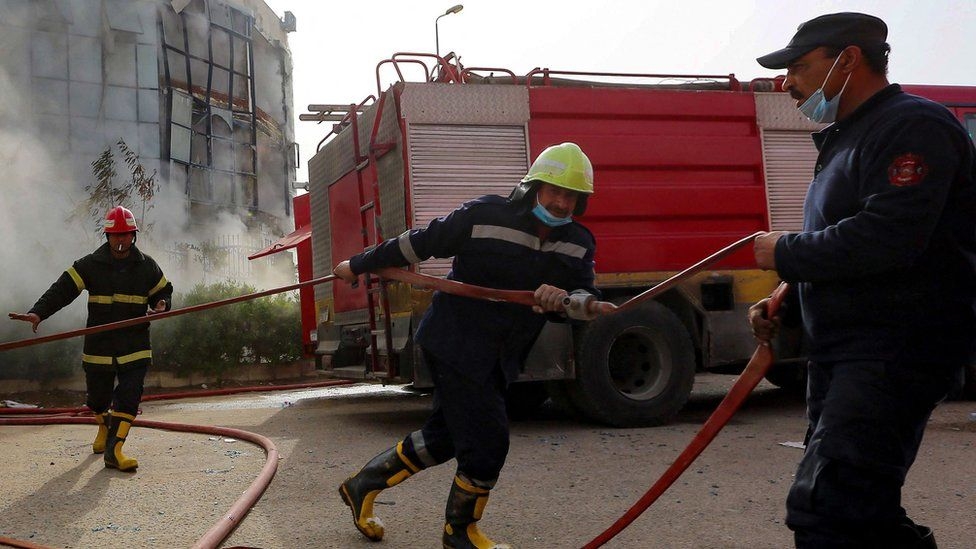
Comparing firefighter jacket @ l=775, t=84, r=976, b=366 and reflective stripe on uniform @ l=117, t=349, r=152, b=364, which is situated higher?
firefighter jacket @ l=775, t=84, r=976, b=366

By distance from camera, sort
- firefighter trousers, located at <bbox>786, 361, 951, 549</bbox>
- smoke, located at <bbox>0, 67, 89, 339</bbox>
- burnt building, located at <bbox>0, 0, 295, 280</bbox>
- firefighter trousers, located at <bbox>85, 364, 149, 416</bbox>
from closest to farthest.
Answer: firefighter trousers, located at <bbox>786, 361, 951, 549</bbox> < firefighter trousers, located at <bbox>85, 364, 149, 416</bbox> < smoke, located at <bbox>0, 67, 89, 339</bbox> < burnt building, located at <bbox>0, 0, 295, 280</bbox>

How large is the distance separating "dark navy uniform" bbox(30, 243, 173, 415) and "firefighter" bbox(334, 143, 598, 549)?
293cm

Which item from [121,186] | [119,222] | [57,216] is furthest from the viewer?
[121,186]

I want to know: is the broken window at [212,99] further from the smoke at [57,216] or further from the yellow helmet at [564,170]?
the yellow helmet at [564,170]

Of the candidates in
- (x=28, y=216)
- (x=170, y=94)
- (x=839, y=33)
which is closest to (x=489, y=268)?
(x=839, y=33)

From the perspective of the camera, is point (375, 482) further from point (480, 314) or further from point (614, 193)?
point (614, 193)

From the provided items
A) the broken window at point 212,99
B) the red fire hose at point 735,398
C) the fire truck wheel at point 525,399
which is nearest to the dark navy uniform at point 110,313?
the fire truck wheel at point 525,399

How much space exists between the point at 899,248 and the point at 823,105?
1.74ft

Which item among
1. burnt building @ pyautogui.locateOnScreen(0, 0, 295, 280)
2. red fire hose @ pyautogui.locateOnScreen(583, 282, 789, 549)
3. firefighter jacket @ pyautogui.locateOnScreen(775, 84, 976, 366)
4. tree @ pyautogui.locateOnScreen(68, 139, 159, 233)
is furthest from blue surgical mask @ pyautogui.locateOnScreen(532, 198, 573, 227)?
burnt building @ pyautogui.locateOnScreen(0, 0, 295, 280)

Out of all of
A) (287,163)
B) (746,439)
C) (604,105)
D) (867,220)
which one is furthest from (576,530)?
(287,163)

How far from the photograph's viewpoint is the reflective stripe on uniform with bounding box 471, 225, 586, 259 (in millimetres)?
3760

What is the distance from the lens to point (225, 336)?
44.7 ft

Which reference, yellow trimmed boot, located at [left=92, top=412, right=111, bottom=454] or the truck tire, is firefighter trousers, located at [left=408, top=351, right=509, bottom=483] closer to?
the truck tire

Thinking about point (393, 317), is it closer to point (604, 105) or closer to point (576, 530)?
point (604, 105)
